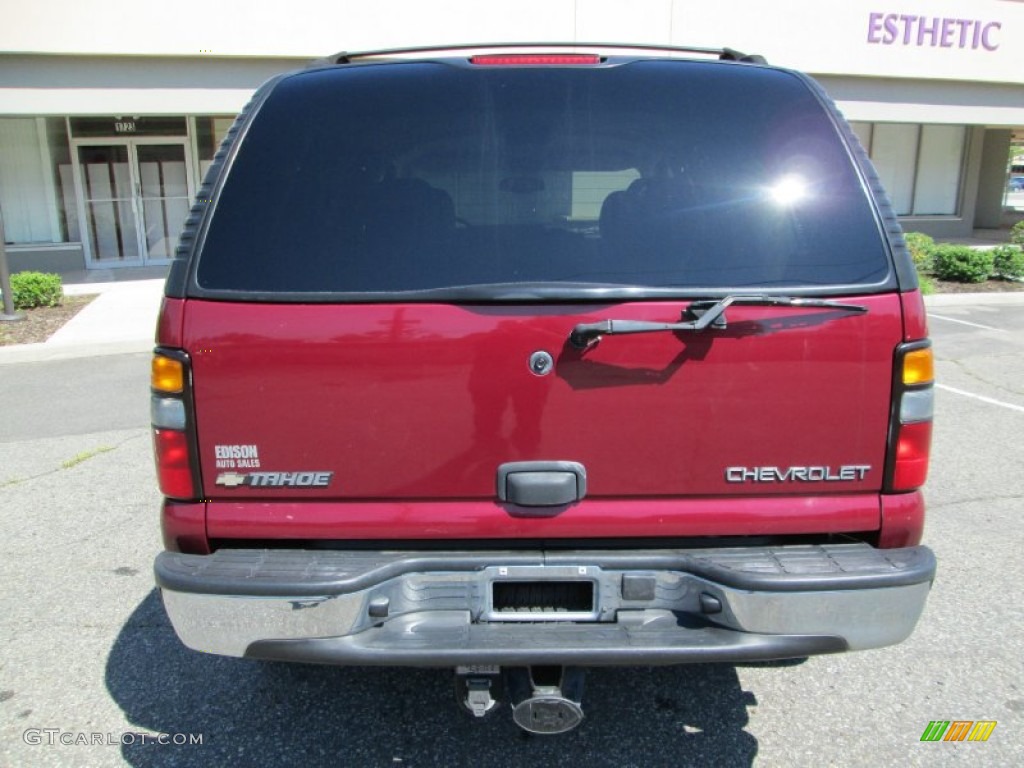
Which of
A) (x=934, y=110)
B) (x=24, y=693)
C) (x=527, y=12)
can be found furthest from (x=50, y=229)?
(x=934, y=110)

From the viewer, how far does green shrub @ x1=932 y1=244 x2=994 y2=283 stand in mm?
13734

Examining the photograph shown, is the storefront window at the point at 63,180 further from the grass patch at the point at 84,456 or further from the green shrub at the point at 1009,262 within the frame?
the green shrub at the point at 1009,262

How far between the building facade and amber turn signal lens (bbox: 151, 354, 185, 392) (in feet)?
39.0

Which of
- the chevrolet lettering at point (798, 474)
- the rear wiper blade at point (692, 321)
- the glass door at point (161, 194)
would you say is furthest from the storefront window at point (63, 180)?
the chevrolet lettering at point (798, 474)

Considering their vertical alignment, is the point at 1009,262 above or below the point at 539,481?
below

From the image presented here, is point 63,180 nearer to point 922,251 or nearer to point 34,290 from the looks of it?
point 34,290

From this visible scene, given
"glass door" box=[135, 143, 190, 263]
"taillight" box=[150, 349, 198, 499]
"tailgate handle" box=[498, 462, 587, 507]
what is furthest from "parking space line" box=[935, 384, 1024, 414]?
"glass door" box=[135, 143, 190, 263]

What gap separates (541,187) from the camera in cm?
234

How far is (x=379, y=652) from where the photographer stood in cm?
211

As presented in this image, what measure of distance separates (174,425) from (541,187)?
3.97 feet

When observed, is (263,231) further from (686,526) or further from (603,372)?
(686,526)

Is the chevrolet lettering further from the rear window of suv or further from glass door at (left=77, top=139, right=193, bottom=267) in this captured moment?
glass door at (left=77, top=139, right=193, bottom=267)

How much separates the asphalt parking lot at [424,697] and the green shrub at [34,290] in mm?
8383

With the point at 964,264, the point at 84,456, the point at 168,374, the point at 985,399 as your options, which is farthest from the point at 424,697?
the point at 964,264
